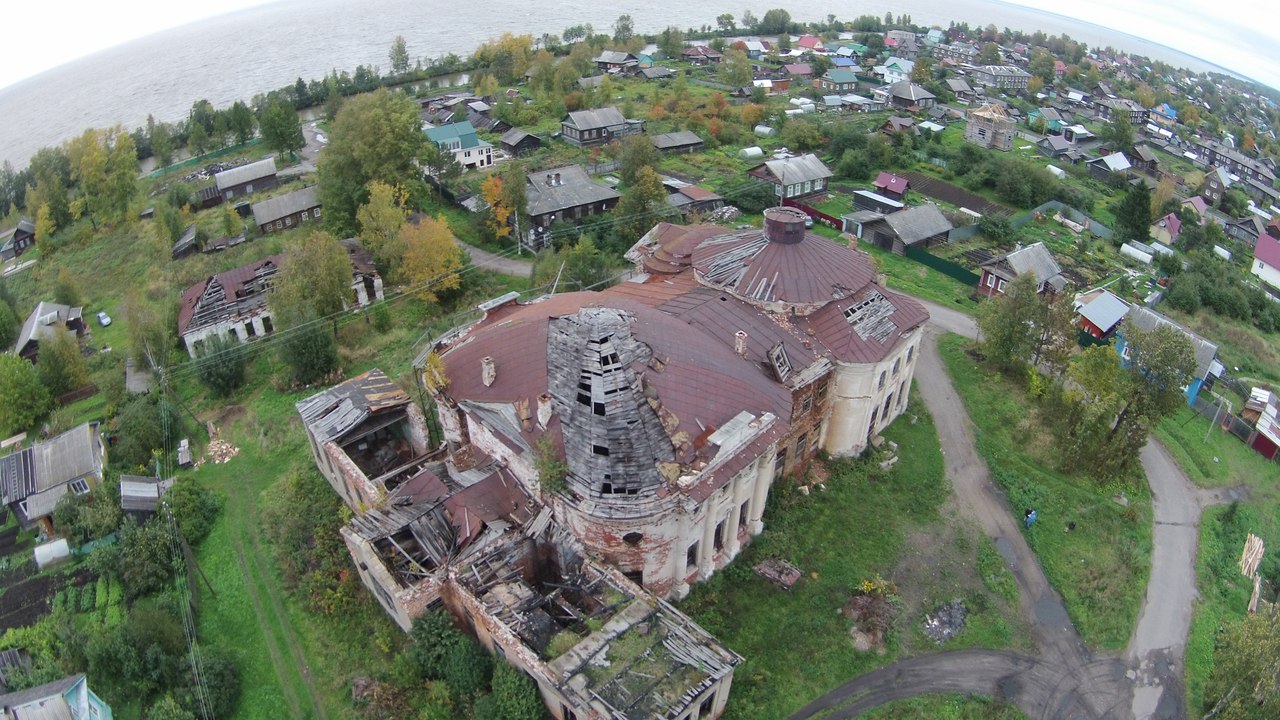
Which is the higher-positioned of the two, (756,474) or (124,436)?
(756,474)

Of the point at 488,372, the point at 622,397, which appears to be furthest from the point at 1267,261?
the point at 488,372

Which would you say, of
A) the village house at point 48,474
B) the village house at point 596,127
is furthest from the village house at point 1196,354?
the village house at point 48,474

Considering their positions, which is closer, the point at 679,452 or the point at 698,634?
the point at 698,634

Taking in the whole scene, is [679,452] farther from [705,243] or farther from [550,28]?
[550,28]

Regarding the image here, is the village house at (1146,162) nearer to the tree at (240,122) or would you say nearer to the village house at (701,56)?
the village house at (701,56)

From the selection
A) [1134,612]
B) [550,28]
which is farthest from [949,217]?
[550,28]

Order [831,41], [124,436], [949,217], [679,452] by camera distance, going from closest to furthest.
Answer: [679,452] < [124,436] < [949,217] < [831,41]

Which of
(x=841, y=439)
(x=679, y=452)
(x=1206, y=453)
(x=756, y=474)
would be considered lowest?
(x=1206, y=453)
